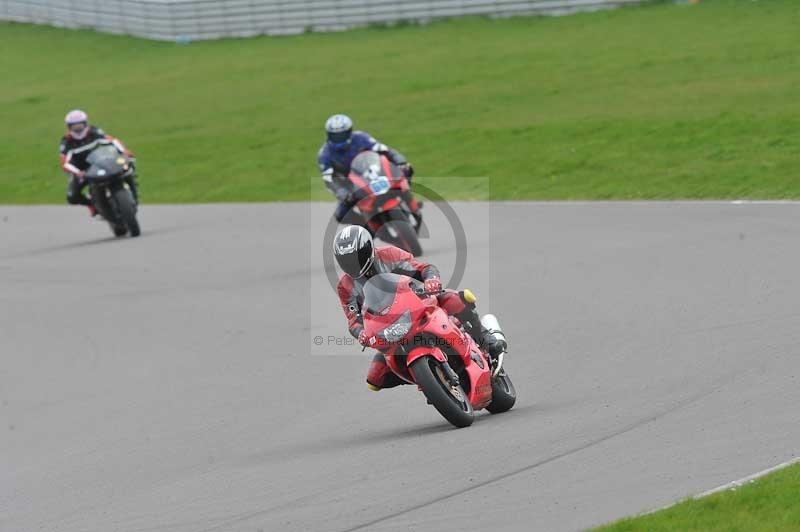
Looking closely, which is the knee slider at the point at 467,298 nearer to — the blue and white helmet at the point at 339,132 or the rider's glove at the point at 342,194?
the rider's glove at the point at 342,194

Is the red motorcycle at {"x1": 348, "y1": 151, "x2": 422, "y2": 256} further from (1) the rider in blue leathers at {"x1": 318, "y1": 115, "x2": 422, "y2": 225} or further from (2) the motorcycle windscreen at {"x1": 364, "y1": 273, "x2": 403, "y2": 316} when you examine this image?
(2) the motorcycle windscreen at {"x1": 364, "y1": 273, "x2": 403, "y2": 316}

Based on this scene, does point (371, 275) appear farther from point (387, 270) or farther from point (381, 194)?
point (381, 194)

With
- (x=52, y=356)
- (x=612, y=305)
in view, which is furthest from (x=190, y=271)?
(x=612, y=305)

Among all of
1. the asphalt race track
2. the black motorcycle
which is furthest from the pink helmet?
the asphalt race track

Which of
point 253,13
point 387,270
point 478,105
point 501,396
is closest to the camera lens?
point 387,270

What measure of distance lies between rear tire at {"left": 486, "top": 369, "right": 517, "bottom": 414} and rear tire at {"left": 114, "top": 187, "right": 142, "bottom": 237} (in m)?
12.9

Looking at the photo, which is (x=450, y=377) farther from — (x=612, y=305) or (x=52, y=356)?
(x=52, y=356)

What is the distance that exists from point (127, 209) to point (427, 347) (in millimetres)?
13536

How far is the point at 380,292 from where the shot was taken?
30.2 ft


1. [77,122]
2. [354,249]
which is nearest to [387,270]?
[354,249]

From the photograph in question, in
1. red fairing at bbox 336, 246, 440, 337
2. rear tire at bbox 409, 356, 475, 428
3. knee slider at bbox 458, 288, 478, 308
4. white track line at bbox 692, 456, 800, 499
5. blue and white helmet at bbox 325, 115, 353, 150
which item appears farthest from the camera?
blue and white helmet at bbox 325, 115, 353, 150

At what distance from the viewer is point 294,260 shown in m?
18.2

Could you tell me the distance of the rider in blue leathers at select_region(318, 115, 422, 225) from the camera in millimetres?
17672

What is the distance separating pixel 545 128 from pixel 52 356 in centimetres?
1427
